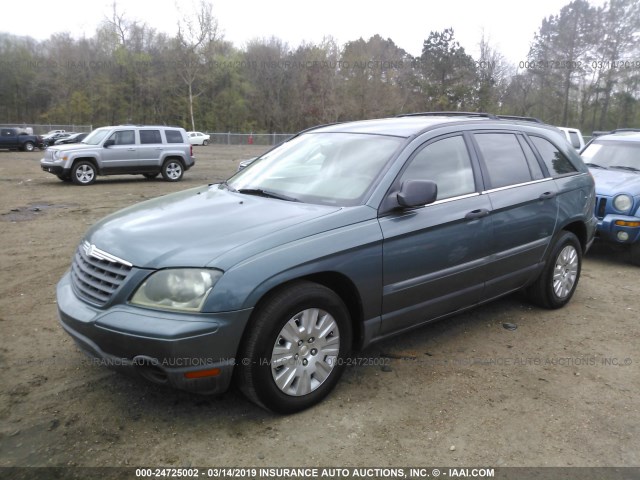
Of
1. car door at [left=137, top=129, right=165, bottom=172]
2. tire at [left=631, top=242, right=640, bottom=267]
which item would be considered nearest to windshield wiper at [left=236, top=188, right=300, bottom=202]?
tire at [left=631, top=242, right=640, bottom=267]

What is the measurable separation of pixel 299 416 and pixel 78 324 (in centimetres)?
140

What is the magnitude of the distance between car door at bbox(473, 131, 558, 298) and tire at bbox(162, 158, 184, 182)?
14078 mm

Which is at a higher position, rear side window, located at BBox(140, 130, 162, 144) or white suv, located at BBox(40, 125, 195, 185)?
rear side window, located at BBox(140, 130, 162, 144)

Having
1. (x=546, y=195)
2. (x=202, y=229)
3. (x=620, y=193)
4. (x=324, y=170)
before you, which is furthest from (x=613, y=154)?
(x=202, y=229)

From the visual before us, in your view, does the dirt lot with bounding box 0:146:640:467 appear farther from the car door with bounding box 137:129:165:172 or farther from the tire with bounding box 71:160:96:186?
the car door with bounding box 137:129:165:172

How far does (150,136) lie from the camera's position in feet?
54.5

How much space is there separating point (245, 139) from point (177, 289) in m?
49.6

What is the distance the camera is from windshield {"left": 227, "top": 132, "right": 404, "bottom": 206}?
3629mm

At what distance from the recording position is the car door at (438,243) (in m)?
3.49

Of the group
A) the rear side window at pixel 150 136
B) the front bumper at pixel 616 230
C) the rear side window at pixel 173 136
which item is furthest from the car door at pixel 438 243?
the rear side window at pixel 173 136

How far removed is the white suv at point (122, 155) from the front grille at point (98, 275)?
13.4 metres

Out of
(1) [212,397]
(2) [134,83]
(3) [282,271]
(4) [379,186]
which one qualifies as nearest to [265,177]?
(4) [379,186]

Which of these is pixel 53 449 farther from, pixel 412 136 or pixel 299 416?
pixel 412 136

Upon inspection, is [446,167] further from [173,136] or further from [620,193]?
[173,136]
